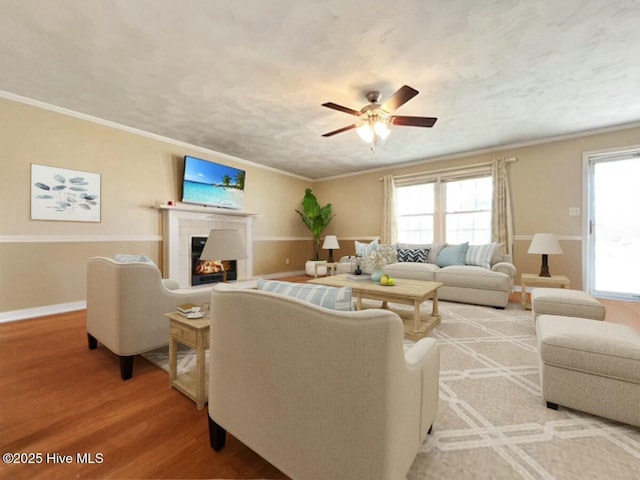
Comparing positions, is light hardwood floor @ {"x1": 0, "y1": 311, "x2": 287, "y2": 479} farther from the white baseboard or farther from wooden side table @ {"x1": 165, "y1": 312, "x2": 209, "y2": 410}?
the white baseboard

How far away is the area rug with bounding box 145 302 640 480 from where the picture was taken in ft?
3.68

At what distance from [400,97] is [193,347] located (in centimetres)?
251

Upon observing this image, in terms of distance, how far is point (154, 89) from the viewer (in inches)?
115

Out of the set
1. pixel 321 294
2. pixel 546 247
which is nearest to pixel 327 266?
pixel 546 247

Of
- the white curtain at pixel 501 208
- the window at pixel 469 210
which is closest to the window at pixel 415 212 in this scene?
the window at pixel 469 210

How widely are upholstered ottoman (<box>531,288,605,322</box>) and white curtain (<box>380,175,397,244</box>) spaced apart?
136 inches

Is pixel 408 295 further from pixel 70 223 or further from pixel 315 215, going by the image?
pixel 315 215

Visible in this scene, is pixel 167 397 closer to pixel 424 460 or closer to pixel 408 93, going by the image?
pixel 424 460

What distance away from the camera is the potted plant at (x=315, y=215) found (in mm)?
6633

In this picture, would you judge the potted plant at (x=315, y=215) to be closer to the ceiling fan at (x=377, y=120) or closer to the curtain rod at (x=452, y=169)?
the curtain rod at (x=452, y=169)

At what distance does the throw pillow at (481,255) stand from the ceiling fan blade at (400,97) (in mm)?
2688

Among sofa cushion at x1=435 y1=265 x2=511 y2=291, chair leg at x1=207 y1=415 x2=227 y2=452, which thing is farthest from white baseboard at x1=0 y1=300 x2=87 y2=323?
sofa cushion at x1=435 y1=265 x2=511 y2=291

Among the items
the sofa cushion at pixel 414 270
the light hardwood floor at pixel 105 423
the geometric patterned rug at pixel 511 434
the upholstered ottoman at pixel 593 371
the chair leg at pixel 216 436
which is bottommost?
the geometric patterned rug at pixel 511 434

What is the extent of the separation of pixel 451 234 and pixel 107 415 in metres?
5.55
